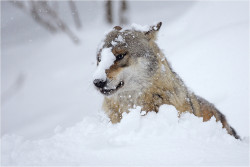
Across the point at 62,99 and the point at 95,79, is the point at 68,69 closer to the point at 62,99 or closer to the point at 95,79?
the point at 62,99

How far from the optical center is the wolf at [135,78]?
3.25 meters

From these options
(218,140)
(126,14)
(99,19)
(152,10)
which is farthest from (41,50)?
(218,140)

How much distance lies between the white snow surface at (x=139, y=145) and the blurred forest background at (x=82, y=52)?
2171 millimetres

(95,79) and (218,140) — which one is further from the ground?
(95,79)

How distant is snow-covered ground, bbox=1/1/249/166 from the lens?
2.55 m

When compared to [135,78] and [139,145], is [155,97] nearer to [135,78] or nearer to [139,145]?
[135,78]

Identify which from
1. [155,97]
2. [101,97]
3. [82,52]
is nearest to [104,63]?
[155,97]

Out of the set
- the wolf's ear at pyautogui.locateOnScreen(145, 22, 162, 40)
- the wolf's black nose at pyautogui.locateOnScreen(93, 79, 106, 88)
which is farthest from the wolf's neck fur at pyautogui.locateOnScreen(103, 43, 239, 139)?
the wolf's black nose at pyautogui.locateOnScreen(93, 79, 106, 88)

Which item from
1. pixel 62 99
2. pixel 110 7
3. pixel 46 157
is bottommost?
pixel 46 157

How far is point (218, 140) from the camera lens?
2.73 metres

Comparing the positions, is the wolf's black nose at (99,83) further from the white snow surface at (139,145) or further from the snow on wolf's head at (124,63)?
the white snow surface at (139,145)

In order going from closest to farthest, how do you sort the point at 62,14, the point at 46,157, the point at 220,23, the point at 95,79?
1. the point at 46,157
2. the point at 95,79
3. the point at 220,23
4. the point at 62,14

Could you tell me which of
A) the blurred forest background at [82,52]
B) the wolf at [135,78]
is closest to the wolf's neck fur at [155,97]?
the wolf at [135,78]

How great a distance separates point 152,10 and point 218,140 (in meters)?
9.81
